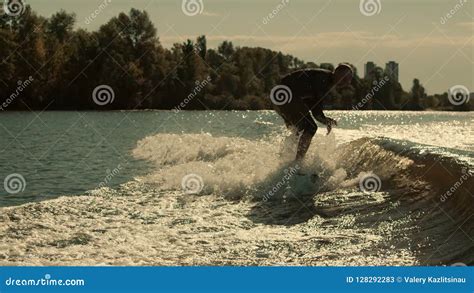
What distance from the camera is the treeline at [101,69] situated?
9225 centimetres

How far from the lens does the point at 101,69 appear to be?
96.1 m

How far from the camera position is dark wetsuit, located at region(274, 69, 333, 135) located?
49.5 feet

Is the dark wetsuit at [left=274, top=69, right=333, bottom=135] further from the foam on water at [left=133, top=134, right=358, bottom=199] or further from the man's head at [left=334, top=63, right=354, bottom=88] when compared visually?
the foam on water at [left=133, top=134, right=358, bottom=199]

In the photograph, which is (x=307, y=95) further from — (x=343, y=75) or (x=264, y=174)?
(x=264, y=174)

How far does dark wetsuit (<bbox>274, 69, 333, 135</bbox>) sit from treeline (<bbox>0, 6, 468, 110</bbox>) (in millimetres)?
71579

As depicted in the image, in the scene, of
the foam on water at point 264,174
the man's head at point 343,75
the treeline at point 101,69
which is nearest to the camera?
the foam on water at point 264,174

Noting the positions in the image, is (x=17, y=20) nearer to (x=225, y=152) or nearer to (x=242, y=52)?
(x=242, y=52)

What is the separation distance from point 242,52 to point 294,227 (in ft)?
397

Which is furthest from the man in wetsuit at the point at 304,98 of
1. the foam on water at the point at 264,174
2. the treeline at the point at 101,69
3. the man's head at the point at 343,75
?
the treeline at the point at 101,69

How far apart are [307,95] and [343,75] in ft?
3.46

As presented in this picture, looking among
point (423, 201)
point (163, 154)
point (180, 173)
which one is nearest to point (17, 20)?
point (163, 154)

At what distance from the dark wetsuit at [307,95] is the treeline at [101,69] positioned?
235 ft

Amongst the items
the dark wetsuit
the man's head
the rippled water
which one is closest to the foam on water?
the rippled water

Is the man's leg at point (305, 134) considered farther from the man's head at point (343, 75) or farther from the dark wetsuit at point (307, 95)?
the man's head at point (343, 75)
